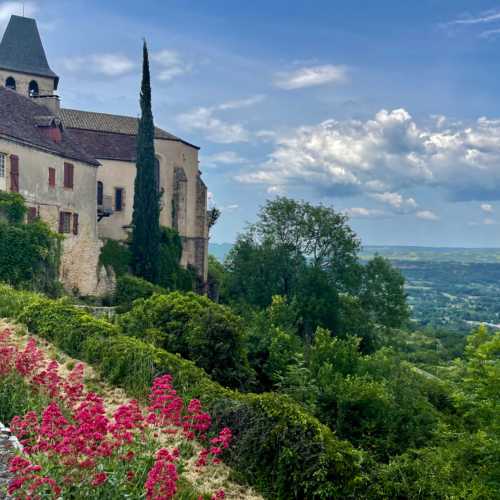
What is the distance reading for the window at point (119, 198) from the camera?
41.2 metres

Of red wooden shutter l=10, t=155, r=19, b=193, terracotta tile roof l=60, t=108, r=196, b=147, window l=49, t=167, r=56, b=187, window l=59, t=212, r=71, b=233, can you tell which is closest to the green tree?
terracotta tile roof l=60, t=108, r=196, b=147

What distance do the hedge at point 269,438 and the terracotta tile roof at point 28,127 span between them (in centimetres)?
1764

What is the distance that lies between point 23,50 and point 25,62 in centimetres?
128

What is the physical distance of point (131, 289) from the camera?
3381cm

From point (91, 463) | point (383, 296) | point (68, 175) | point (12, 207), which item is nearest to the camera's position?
point (91, 463)

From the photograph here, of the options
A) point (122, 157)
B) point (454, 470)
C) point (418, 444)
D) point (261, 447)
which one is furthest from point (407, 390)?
point (122, 157)

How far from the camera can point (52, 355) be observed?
46.9 ft

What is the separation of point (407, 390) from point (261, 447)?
11.8m

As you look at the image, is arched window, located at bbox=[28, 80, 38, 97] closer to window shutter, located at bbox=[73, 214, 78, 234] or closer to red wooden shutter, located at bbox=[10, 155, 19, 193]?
window shutter, located at bbox=[73, 214, 78, 234]

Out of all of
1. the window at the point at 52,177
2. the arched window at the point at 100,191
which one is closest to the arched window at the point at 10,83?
the arched window at the point at 100,191

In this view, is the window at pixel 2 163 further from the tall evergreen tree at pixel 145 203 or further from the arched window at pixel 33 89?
the arched window at pixel 33 89

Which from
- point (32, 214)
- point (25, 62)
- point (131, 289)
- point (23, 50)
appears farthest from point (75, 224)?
point (23, 50)

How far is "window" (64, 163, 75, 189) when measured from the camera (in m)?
31.3

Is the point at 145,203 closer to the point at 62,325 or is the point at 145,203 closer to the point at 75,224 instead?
the point at 75,224
